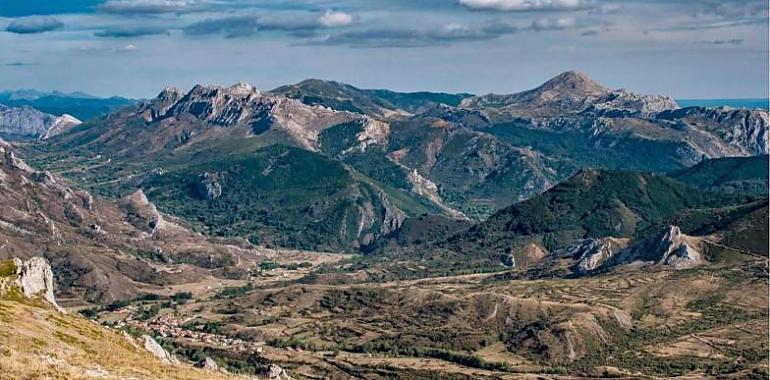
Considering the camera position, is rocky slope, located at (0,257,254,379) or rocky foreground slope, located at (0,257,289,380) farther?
rocky foreground slope, located at (0,257,289,380)

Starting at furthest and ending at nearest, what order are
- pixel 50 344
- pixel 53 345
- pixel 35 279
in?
1. pixel 35 279
2. pixel 50 344
3. pixel 53 345

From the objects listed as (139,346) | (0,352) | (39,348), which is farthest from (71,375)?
(139,346)

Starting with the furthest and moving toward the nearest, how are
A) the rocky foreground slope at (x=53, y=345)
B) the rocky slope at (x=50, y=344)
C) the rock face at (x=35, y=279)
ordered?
the rock face at (x=35, y=279) → the rocky foreground slope at (x=53, y=345) → the rocky slope at (x=50, y=344)

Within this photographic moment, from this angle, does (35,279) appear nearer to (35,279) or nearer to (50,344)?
(35,279)

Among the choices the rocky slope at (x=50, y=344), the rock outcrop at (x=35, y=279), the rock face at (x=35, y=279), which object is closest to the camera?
the rocky slope at (x=50, y=344)

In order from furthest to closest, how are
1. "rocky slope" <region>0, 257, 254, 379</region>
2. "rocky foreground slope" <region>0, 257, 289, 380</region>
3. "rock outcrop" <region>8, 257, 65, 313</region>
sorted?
1. "rock outcrop" <region>8, 257, 65, 313</region>
2. "rocky foreground slope" <region>0, 257, 289, 380</region>
3. "rocky slope" <region>0, 257, 254, 379</region>

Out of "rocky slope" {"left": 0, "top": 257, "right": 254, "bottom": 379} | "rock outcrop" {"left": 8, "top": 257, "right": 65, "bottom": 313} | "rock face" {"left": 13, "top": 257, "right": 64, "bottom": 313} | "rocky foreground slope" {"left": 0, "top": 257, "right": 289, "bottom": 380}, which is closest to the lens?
"rocky slope" {"left": 0, "top": 257, "right": 254, "bottom": 379}

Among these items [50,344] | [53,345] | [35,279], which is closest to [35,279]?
[35,279]

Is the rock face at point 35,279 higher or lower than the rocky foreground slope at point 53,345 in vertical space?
lower

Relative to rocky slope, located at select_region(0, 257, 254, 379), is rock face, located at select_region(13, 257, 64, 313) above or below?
below
